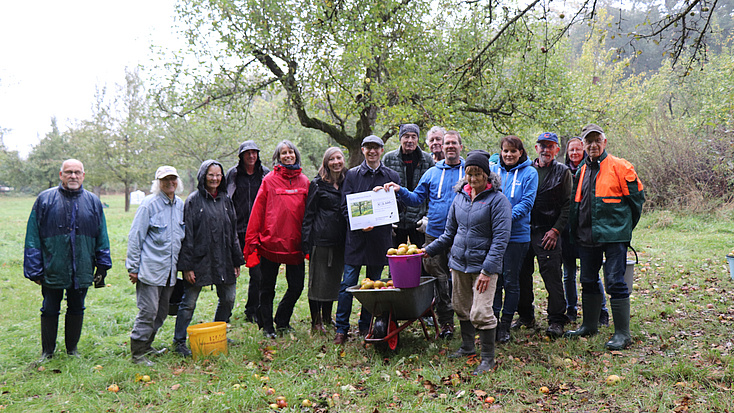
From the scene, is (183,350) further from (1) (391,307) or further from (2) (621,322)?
(2) (621,322)

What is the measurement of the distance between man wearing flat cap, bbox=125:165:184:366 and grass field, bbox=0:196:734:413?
330 mm

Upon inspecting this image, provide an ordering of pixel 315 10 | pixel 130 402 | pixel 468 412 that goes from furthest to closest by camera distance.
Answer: pixel 315 10 < pixel 130 402 < pixel 468 412

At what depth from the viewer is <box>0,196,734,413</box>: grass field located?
3.62 m

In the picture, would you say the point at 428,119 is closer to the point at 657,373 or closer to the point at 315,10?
the point at 315,10

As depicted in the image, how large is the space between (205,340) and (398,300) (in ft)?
6.56

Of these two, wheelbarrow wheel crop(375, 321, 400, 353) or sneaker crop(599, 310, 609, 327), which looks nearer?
wheelbarrow wheel crop(375, 321, 400, 353)

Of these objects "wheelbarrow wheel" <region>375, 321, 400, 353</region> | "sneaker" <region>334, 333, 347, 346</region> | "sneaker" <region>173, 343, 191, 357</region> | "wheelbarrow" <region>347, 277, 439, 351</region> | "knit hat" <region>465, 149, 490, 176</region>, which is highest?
"knit hat" <region>465, 149, 490, 176</region>

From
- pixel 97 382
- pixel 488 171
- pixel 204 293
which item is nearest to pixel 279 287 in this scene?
pixel 204 293

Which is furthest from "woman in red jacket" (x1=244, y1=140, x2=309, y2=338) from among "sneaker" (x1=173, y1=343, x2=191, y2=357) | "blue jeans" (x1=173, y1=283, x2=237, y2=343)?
"sneaker" (x1=173, y1=343, x2=191, y2=357)

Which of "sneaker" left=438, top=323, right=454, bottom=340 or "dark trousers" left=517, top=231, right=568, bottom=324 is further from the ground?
"dark trousers" left=517, top=231, right=568, bottom=324

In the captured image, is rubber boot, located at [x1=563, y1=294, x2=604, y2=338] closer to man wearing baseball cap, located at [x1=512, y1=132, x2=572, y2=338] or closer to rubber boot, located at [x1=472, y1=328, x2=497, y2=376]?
man wearing baseball cap, located at [x1=512, y1=132, x2=572, y2=338]

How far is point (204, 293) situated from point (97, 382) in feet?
12.8

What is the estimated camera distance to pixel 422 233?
5676 mm

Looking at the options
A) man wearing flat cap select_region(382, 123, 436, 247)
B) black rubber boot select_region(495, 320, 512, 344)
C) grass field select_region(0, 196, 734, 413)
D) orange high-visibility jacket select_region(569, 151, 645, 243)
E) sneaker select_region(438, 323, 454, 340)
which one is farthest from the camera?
man wearing flat cap select_region(382, 123, 436, 247)
